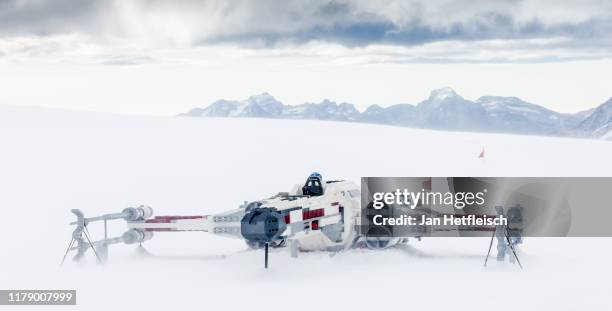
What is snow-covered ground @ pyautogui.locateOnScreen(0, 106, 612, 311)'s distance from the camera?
15156mm

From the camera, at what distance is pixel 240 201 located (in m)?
28.4

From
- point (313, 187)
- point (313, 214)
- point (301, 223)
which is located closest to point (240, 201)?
point (313, 187)

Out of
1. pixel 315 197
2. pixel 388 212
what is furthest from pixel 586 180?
pixel 315 197

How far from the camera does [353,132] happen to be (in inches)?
1938

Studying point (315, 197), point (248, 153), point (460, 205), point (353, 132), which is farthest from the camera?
point (353, 132)

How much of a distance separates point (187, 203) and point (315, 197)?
10.9m

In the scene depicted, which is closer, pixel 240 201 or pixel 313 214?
pixel 313 214

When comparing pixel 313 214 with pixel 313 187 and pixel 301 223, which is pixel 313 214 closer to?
pixel 301 223

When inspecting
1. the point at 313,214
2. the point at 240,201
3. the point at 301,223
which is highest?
the point at 313,214

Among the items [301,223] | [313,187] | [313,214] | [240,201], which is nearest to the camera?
Answer: [301,223]

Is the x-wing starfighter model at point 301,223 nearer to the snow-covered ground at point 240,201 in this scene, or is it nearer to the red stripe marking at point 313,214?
the red stripe marking at point 313,214

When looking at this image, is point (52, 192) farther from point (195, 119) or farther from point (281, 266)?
point (195, 119)

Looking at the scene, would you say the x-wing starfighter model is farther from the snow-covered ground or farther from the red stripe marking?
the snow-covered ground

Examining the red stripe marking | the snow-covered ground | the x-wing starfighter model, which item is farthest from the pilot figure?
the snow-covered ground
